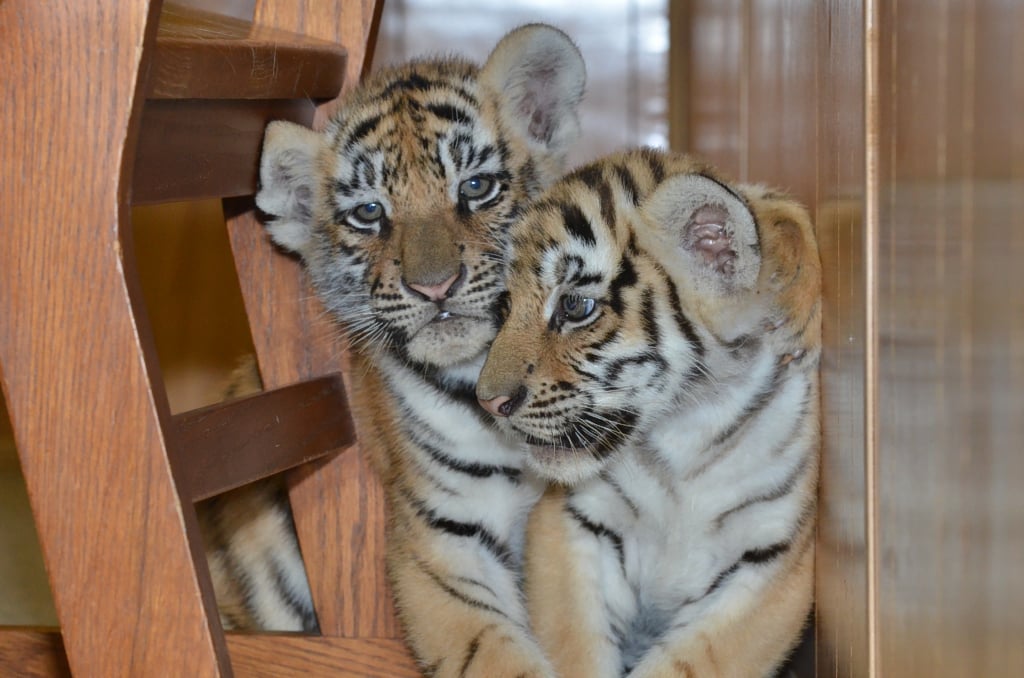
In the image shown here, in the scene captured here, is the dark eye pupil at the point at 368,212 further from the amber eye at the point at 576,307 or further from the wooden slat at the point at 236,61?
the amber eye at the point at 576,307

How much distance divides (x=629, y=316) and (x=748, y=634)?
19.1 inches

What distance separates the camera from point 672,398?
167 cm

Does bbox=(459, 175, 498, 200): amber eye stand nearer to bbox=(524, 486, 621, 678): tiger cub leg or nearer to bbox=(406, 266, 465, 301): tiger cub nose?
bbox=(406, 266, 465, 301): tiger cub nose

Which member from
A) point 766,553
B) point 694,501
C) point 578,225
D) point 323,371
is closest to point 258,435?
point 323,371

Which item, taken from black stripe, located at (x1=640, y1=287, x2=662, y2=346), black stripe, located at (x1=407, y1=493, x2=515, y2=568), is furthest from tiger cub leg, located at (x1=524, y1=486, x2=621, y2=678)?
black stripe, located at (x1=640, y1=287, x2=662, y2=346)

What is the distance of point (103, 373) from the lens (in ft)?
4.07

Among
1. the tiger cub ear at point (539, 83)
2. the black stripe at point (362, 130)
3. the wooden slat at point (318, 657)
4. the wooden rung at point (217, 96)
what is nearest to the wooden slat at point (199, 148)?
the wooden rung at point (217, 96)

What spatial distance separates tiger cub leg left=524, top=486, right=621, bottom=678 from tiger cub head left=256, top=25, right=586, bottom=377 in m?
0.31

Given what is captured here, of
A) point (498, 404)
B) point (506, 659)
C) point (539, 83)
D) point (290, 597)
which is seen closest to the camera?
point (498, 404)

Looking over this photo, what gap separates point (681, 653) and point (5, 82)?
3.75ft

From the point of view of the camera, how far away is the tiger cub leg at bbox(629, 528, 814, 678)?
65.6 inches

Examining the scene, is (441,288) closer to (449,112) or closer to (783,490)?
(449,112)

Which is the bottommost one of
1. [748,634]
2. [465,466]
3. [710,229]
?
[748,634]

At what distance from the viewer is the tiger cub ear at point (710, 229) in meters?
1.51
